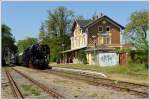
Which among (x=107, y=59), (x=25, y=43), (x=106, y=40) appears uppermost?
(x=25, y=43)

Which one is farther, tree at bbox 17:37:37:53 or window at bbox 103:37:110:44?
tree at bbox 17:37:37:53

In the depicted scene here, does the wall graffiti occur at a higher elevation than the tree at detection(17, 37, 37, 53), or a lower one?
lower

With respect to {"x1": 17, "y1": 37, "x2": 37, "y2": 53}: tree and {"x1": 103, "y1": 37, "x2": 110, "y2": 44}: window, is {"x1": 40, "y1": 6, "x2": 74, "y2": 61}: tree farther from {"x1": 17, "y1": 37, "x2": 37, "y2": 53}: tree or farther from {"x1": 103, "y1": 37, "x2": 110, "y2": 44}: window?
{"x1": 103, "y1": 37, "x2": 110, "y2": 44}: window

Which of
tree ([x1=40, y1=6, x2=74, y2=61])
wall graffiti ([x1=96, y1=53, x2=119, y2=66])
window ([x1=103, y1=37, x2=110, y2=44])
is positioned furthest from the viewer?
tree ([x1=40, y1=6, x2=74, y2=61])

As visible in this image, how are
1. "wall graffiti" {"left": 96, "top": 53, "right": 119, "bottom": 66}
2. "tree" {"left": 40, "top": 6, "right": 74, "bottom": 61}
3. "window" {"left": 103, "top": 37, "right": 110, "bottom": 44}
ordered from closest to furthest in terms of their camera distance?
"wall graffiti" {"left": 96, "top": 53, "right": 119, "bottom": 66} → "window" {"left": 103, "top": 37, "right": 110, "bottom": 44} → "tree" {"left": 40, "top": 6, "right": 74, "bottom": 61}

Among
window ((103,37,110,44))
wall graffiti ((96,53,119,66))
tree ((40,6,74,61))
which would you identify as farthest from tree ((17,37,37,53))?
wall graffiti ((96,53,119,66))

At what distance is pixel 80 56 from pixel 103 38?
6.06 meters

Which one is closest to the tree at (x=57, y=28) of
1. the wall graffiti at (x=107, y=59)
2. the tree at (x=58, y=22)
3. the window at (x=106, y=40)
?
the tree at (x=58, y=22)

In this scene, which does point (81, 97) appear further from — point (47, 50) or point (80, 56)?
point (80, 56)

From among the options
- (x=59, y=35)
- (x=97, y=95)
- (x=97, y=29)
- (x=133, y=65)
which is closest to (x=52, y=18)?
(x=59, y=35)

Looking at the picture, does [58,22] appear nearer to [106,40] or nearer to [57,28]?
[57,28]

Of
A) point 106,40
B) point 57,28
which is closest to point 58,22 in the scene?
point 57,28

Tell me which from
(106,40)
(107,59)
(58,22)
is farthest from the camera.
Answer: (58,22)

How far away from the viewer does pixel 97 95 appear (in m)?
13.9
